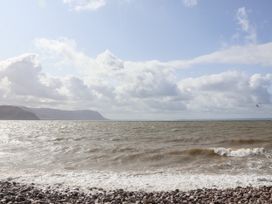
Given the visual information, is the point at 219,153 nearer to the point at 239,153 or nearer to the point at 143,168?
the point at 239,153

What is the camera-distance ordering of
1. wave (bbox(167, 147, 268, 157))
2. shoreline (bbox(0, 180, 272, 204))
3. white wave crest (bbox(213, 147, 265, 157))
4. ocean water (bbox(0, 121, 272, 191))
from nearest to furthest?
shoreline (bbox(0, 180, 272, 204)) → ocean water (bbox(0, 121, 272, 191)) → white wave crest (bbox(213, 147, 265, 157)) → wave (bbox(167, 147, 268, 157))

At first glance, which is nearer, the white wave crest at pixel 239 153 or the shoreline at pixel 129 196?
the shoreline at pixel 129 196

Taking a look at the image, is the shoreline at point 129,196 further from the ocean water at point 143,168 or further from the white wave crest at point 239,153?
the white wave crest at point 239,153

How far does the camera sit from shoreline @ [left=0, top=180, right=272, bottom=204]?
15084 millimetres

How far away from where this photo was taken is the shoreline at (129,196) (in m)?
15.1

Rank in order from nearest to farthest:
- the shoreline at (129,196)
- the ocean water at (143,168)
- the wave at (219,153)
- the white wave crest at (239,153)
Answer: the shoreline at (129,196), the ocean water at (143,168), the white wave crest at (239,153), the wave at (219,153)

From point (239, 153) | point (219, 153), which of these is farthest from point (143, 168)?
point (239, 153)

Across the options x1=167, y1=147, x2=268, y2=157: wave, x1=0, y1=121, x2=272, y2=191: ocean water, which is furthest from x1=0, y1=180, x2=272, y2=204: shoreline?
x1=167, y1=147, x2=268, y2=157: wave

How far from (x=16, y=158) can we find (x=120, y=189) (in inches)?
648

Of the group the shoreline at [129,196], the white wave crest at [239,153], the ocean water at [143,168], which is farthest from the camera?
the white wave crest at [239,153]

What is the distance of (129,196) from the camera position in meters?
16.2

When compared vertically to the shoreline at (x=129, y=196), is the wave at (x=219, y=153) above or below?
above

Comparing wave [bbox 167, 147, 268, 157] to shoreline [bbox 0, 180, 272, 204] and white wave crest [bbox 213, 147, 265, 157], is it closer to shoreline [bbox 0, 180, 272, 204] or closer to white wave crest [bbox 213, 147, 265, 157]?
white wave crest [bbox 213, 147, 265, 157]

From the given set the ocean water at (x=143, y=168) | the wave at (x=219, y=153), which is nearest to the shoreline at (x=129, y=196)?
the ocean water at (x=143, y=168)
